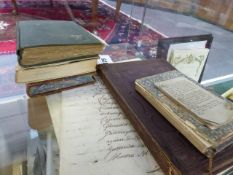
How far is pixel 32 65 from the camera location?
42cm

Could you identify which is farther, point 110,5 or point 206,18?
point 110,5

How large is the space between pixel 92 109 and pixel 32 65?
0.14 m

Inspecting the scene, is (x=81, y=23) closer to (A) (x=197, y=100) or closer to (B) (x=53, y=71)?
(B) (x=53, y=71)

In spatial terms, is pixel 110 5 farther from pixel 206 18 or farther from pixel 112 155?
pixel 112 155

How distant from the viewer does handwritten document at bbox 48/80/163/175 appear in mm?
316

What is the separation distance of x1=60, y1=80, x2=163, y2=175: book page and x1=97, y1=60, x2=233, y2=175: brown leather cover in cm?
2

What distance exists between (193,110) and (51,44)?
0.91ft

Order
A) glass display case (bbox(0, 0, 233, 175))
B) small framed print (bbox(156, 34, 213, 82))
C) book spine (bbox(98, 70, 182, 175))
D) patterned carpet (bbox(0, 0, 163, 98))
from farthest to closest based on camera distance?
patterned carpet (bbox(0, 0, 163, 98)) → small framed print (bbox(156, 34, 213, 82)) → glass display case (bbox(0, 0, 233, 175)) → book spine (bbox(98, 70, 182, 175))

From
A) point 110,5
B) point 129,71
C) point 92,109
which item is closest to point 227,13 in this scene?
point 129,71

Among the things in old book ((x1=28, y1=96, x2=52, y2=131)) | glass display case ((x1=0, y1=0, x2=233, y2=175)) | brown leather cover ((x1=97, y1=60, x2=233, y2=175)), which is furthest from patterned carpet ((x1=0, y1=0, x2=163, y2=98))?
brown leather cover ((x1=97, y1=60, x2=233, y2=175))

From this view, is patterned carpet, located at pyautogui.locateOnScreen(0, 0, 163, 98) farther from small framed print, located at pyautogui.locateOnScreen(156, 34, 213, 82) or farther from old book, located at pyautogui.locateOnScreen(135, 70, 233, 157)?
old book, located at pyautogui.locateOnScreen(135, 70, 233, 157)

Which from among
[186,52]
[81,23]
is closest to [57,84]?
[186,52]

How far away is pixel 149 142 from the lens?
34 centimetres

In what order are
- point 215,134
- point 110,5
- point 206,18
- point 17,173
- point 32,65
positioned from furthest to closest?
point 110,5
point 206,18
point 17,173
point 32,65
point 215,134
